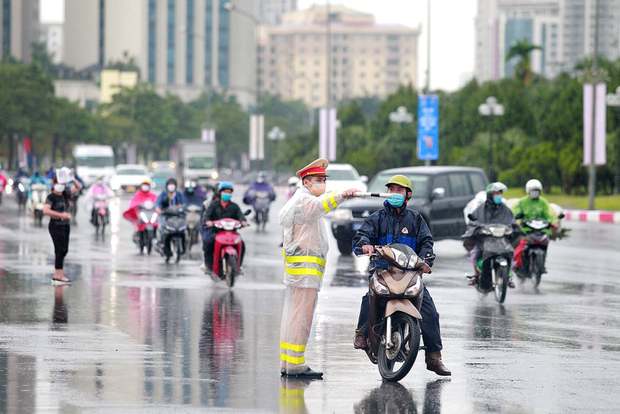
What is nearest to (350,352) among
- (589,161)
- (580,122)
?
(589,161)

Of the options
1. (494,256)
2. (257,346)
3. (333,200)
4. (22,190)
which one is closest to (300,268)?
(333,200)

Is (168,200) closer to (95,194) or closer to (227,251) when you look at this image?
(227,251)

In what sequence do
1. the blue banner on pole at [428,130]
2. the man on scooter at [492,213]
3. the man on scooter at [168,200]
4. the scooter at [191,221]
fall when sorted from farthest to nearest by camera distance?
1. the blue banner on pole at [428,130]
2. the scooter at [191,221]
3. the man on scooter at [168,200]
4. the man on scooter at [492,213]

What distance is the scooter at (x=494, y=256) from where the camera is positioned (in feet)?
64.6

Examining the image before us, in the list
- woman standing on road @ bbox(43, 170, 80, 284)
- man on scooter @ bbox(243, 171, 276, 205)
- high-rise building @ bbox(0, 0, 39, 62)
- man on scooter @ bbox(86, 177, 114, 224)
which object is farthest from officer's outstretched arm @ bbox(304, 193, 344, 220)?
high-rise building @ bbox(0, 0, 39, 62)

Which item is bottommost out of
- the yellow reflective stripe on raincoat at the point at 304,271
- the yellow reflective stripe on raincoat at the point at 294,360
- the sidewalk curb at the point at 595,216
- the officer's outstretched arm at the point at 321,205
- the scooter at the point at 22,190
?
the sidewalk curb at the point at 595,216

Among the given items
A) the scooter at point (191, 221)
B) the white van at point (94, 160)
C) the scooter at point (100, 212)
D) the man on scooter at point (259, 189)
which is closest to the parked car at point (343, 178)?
the man on scooter at point (259, 189)

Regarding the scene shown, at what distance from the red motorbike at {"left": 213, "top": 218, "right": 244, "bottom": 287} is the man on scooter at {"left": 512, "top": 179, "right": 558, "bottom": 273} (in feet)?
13.3

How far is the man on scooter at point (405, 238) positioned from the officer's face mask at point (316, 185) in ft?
1.48

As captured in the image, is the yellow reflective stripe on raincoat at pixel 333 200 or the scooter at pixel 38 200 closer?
the yellow reflective stripe on raincoat at pixel 333 200

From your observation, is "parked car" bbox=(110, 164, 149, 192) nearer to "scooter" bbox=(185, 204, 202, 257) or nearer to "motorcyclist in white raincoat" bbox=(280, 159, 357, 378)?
"scooter" bbox=(185, 204, 202, 257)

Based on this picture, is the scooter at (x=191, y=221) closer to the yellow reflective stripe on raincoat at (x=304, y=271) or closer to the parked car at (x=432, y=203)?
the parked car at (x=432, y=203)

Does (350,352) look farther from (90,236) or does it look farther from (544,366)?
(90,236)

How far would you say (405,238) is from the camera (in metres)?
12.4
